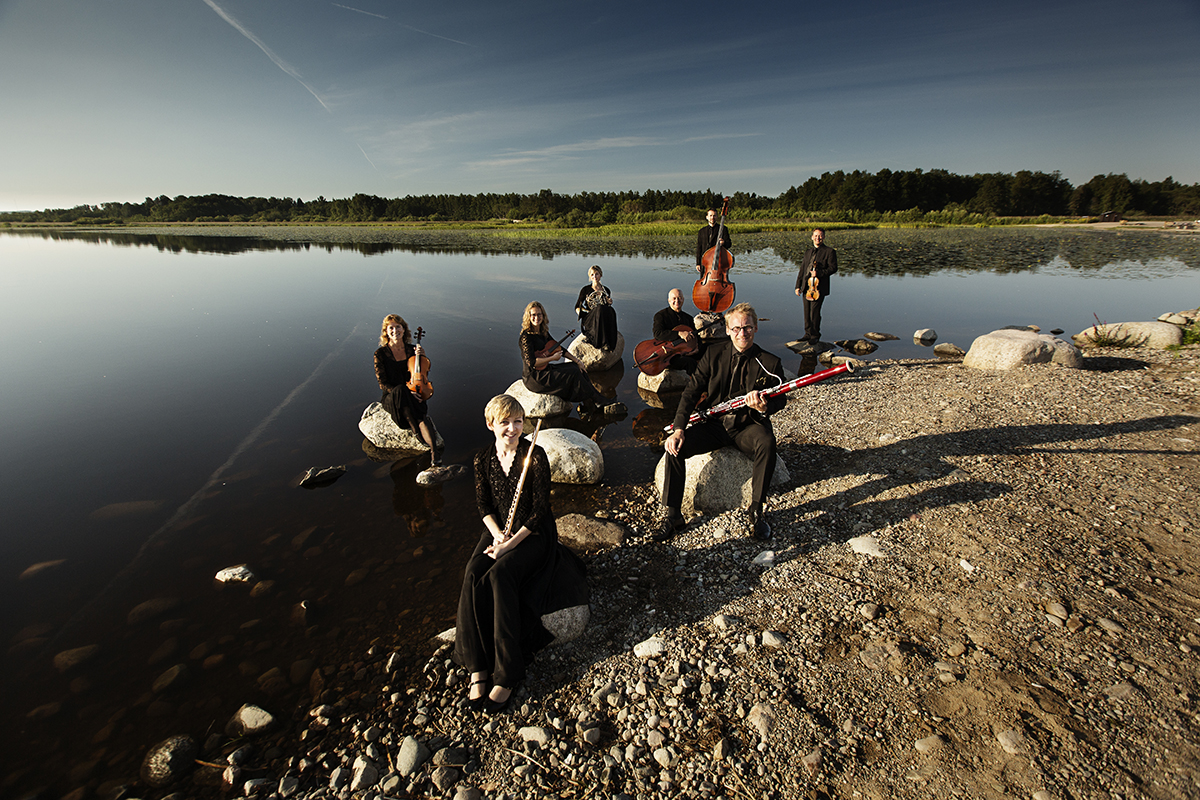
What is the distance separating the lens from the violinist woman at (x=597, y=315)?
1248cm

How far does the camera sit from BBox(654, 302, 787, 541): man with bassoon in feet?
18.8

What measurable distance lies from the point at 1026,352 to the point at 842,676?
983 centimetres

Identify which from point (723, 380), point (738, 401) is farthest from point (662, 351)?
point (738, 401)

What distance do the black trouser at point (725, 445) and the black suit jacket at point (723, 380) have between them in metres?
0.22

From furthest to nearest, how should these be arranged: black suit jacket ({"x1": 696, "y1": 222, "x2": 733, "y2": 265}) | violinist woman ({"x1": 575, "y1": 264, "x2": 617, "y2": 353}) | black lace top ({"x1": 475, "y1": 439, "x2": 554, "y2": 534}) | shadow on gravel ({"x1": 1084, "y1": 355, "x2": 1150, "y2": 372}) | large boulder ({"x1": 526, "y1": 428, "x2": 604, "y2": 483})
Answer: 1. black suit jacket ({"x1": 696, "y1": 222, "x2": 733, "y2": 265})
2. violinist woman ({"x1": 575, "y1": 264, "x2": 617, "y2": 353})
3. shadow on gravel ({"x1": 1084, "y1": 355, "x2": 1150, "y2": 372})
4. large boulder ({"x1": 526, "y1": 428, "x2": 604, "y2": 483})
5. black lace top ({"x1": 475, "y1": 439, "x2": 554, "y2": 534})

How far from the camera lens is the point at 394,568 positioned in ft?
18.9

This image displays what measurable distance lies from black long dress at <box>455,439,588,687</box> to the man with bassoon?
1912 millimetres

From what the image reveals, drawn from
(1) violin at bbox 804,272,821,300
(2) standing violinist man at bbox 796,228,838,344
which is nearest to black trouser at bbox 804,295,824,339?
(2) standing violinist man at bbox 796,228,838,344

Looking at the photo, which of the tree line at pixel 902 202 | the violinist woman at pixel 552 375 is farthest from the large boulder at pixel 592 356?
the tree line at pixel 902 202

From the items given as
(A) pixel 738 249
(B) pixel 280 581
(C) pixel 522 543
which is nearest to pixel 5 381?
(B) pixel 280 581

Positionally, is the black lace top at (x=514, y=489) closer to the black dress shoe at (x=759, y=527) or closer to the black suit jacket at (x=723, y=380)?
the black suit jacket at (x=723, y=380)

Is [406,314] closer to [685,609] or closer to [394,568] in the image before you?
[394,568]

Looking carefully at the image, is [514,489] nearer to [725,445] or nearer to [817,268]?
[725,445]

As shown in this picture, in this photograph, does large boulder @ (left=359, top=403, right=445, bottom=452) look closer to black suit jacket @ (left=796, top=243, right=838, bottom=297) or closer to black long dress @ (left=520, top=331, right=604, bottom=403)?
black long dress @ (left=520, top=331, right=604, bottom=403)
